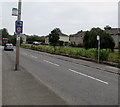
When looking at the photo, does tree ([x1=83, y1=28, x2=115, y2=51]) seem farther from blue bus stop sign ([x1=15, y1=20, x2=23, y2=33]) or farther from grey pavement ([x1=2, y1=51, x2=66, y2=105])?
grey pavement ([x1=2, y1=51, x2=66, y2=105])

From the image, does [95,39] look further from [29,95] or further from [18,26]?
[29,95]

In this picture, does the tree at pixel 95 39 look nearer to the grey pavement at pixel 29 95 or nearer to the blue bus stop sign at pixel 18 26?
the blue bus stop sign at pixel 18 26

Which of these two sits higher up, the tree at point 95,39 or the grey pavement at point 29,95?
the tree at point 95,39

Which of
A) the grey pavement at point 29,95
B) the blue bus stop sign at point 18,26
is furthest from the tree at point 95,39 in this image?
the grey pavement at point 29,95

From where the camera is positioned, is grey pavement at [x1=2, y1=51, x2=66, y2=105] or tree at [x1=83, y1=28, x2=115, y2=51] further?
tree at [x1=83, y1=28, x2=115, y2=51]

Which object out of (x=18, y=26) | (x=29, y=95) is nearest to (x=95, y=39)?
(x=18, y=26)

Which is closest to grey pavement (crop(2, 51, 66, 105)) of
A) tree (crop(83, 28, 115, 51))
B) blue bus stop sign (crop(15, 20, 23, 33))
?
blue bus stop sign (crop(15, 20, 23, 33))

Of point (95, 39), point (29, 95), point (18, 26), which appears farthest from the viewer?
point (95, 39)

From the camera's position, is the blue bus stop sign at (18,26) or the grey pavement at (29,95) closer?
the grey pavement at (29,95)

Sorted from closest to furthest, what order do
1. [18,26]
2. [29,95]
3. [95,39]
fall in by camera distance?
[29,95], [18,26], [95,39]

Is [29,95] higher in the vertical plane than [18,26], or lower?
lower

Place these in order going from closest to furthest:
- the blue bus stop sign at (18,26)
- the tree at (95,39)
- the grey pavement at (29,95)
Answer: the grey pavement at (29,95), the blue bus stop sign at (18,26), the tree at (95,39)

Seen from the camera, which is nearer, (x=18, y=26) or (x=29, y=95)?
(x=29, y=95)

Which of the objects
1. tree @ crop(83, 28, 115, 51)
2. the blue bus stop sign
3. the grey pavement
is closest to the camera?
the grey pavement
